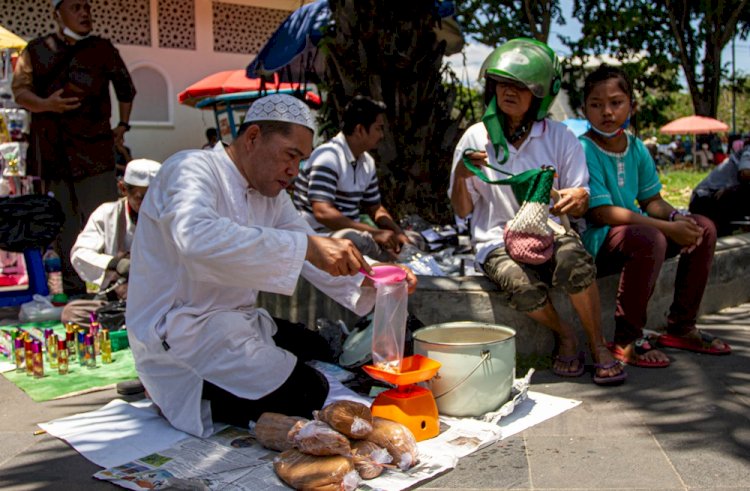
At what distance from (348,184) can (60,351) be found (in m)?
1.96

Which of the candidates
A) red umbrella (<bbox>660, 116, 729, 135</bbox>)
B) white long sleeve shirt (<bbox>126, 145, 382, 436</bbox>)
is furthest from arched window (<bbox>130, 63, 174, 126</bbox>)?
red umbrella (<bbox>660, 116, 729, 135</bbox>)

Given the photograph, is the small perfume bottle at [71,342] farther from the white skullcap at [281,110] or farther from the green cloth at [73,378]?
the white skullcap at [281,110]

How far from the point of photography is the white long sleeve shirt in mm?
2783

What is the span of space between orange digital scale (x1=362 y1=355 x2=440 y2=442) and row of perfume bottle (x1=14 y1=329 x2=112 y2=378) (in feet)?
6.48

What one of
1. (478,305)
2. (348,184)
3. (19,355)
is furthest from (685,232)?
(19,355)

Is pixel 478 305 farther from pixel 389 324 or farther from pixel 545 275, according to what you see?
pixel 389 324

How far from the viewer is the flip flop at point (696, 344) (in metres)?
4.08

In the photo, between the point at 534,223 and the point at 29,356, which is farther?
the point at 29,356

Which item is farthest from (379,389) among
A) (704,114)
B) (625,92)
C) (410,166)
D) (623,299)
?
(704,114)

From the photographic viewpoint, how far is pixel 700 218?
4164mm

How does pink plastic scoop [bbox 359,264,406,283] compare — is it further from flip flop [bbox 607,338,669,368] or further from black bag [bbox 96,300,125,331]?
black bag [bbox 96,300,125,331]

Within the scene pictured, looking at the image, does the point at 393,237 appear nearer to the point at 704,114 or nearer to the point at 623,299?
the point at 623,299

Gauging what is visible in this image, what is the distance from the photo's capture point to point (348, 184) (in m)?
4.93

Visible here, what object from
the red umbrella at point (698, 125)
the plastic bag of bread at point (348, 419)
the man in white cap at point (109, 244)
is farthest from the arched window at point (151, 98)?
the red umbrella at point (698, 125)
